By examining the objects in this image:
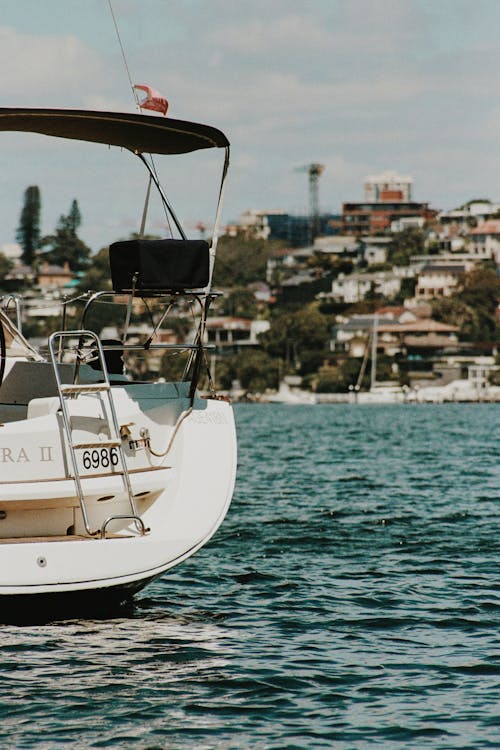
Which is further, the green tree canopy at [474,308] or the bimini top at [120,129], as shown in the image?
the green tree canopy at [474,308]

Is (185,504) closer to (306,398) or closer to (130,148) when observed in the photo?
(130,148)

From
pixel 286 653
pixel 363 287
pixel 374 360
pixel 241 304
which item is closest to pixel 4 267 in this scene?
pixel 241 304

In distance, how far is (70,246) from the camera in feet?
514

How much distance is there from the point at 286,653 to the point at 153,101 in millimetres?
4894

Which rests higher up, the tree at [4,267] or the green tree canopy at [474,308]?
the tree at [4,267]

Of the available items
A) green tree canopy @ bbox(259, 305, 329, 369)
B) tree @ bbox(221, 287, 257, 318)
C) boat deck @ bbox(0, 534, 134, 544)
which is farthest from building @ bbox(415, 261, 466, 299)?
boat deck @ bbox(0, 534, 134, 544)

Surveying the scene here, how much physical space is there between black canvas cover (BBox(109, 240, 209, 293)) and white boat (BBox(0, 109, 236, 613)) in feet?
0.04

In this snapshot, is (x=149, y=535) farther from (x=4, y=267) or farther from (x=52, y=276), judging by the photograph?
(x=4, y=267)

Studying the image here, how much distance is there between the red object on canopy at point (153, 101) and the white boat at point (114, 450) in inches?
8.7

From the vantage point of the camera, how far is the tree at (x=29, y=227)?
183375 mm

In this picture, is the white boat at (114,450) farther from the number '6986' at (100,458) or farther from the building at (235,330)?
the building at (235,330)

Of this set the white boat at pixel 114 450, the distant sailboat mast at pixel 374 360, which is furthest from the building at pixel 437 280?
the white boat at pixel 114 450

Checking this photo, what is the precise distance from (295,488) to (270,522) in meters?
6.79

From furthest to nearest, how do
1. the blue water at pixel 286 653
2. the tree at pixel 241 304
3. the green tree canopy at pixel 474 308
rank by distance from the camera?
the tree at pixel 241 304
the green tree canopy at pixel 474 308
the blue water at pixel 286 653
